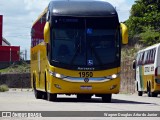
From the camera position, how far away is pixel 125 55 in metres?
59.5

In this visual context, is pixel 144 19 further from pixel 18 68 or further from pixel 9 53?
pixel 9 53

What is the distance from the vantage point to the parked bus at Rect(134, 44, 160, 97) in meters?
35.4

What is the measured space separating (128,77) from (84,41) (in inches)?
1159

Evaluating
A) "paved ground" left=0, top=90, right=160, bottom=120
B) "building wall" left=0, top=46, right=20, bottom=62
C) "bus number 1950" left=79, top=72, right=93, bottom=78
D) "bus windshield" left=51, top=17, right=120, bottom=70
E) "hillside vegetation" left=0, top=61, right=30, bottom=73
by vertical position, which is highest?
"bus windshield" left=51, top=17, right=120, bottom=70

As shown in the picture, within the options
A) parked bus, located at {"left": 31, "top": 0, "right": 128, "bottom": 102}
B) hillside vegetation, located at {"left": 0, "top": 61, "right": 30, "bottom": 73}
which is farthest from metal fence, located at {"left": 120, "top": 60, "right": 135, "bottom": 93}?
hillside vegetation, located at {"left": 0, "top": 61, "right": 30, "bottom": 73}

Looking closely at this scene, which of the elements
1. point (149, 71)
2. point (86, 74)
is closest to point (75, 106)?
point (86, 74)

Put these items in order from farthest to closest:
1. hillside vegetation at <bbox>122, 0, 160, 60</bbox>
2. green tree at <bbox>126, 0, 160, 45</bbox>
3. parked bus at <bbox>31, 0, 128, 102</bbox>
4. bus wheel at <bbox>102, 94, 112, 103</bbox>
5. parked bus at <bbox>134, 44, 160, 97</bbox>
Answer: green tree at <bbox>126, 0, 160, 45</bbox> < hillside vegetation at <bbox>122, 0, 160, 60</bbox> < parked bus at <bbox>134, 44, 160, 97</bbox> < bus wheel at <bbox>102, 94, 112, 103</bbox> < parked bus at <bbox>31, 0, 128, 102</bbox>

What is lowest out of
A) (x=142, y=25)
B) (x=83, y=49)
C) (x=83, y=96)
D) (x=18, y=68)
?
(x=18, y=68)

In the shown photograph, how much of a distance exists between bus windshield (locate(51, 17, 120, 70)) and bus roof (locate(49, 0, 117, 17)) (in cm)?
22

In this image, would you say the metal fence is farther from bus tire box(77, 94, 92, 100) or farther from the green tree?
bus tire box(77, 94, 92, 100)

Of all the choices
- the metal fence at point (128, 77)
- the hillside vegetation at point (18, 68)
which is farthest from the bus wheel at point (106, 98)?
the hillside vegetation at point (18, 68)

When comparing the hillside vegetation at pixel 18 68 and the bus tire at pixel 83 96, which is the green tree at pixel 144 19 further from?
the bus tire at pixel 83 96

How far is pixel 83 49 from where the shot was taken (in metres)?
23.6

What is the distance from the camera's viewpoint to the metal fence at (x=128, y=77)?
50.9 m
